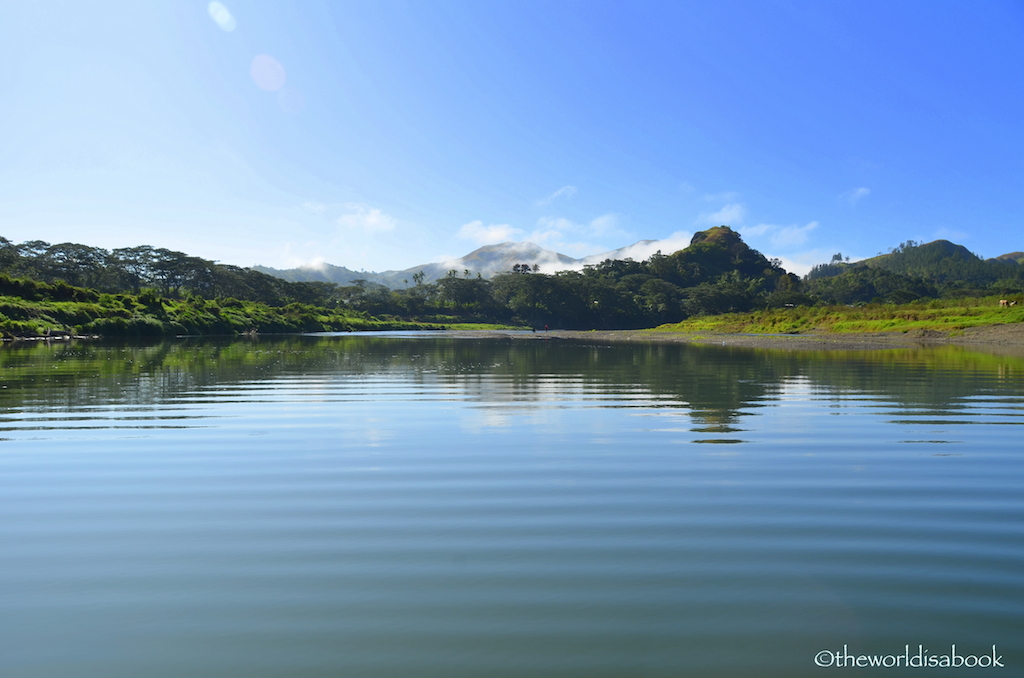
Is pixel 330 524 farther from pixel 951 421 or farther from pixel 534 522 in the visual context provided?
pixel 951 421

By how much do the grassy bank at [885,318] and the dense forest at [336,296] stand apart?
13.8m

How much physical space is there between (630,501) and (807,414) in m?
7.17

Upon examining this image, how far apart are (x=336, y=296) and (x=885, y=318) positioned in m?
112

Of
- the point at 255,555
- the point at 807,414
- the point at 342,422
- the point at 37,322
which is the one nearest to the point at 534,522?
the point at 255,555

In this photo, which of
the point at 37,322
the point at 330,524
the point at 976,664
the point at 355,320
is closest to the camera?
the point at 976,664

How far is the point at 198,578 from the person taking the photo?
14.8ft

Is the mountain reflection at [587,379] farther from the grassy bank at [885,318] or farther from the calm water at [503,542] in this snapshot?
the grassy bank at [885,318]

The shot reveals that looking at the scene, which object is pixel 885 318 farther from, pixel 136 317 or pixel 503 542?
pixel 136 317

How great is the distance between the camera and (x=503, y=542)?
523 centimetres

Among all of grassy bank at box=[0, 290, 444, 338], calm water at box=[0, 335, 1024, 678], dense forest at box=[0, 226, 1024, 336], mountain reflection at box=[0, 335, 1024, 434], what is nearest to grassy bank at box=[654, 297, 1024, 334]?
dense forest at box=[0, 226, 1024, 336]

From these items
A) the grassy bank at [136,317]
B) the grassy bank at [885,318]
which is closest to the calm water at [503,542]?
the grassy bank at [885,318]

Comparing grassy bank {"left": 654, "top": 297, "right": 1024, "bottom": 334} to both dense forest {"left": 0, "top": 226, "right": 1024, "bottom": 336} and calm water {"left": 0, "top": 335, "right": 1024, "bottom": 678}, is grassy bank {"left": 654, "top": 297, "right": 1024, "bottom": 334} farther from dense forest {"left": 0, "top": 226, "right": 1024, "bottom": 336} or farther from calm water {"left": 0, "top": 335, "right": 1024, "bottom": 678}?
calm water {"left": 0, "top": 335, "right": 1024, "bottom": 678}

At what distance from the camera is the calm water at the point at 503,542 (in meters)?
3.61

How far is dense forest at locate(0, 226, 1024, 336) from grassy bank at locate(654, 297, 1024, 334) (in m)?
13.8
